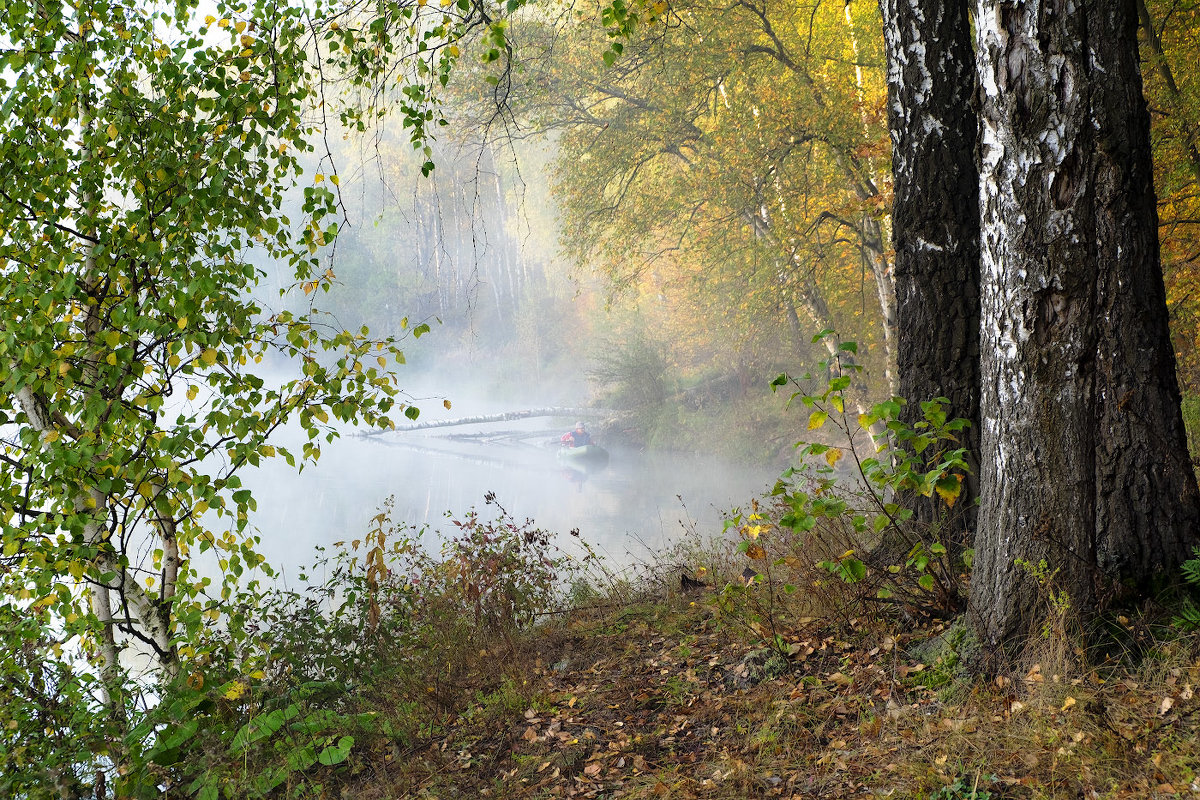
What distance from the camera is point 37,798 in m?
2.77

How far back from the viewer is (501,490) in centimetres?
1625

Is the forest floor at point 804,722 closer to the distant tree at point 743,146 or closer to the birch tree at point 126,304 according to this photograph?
the birch tree at point 126,304

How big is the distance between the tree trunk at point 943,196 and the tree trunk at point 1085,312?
1.00 m

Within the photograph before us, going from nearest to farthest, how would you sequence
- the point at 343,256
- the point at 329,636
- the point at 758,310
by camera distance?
the point at 329,636 → the point at 758,310 → the point at 343,256

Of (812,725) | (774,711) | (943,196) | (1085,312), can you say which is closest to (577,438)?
(943,196)

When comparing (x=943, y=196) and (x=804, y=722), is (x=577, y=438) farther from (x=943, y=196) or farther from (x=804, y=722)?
(x=804, y=722)

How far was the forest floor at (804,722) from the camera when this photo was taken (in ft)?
6.81

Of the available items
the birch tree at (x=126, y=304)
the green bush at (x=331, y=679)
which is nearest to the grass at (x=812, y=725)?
the green bush at (x=331, y=679)

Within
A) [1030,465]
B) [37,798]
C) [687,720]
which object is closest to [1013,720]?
[1030,465]

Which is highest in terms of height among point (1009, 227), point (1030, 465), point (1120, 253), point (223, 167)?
point (223, 167)

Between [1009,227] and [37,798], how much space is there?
3.88 metres

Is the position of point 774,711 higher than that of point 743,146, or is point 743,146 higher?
point 743,146

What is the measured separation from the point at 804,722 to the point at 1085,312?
64.8 inches

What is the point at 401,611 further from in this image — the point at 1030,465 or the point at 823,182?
the point at 823,182
